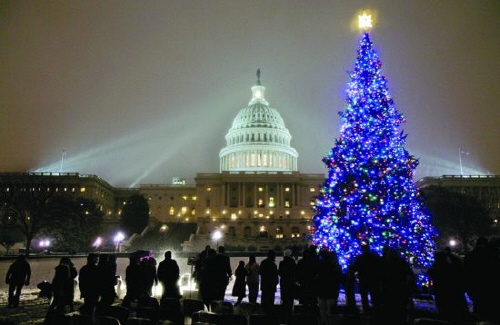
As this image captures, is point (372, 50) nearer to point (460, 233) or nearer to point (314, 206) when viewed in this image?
point (314, 206)

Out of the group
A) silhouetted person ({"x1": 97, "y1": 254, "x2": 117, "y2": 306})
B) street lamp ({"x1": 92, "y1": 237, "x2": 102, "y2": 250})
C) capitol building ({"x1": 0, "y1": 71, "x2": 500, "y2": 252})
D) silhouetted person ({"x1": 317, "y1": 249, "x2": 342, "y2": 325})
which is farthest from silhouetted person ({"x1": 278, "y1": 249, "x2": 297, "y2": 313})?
capitol building ({"x1": 0, "y1": 71, "x2": 500, "y2": 252})

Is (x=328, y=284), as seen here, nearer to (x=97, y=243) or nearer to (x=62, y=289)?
(x=62, y=289)

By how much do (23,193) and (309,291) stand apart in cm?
5729

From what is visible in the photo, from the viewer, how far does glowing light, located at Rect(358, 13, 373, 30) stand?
2208 cm

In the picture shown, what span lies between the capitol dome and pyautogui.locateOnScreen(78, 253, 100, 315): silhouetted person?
111 m

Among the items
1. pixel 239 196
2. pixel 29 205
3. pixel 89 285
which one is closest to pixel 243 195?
pixel 239 196

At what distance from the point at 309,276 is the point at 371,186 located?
8.00 meters

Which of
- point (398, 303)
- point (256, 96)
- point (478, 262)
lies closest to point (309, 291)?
point (398, 303)

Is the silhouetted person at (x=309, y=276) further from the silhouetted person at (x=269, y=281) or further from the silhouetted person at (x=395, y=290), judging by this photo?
the silhouetted person at (x=395, y=290)

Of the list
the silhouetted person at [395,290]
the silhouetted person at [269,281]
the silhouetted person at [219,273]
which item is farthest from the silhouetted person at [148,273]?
the silhouetted person at [395,290]

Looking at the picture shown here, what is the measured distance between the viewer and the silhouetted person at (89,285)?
11.4 meters

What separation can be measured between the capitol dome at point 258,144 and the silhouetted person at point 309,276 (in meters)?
109

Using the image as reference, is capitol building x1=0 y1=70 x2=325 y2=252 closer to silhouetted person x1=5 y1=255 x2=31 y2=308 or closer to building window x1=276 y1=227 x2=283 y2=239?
building window x1=276 y1=227 x2=283 y2=239

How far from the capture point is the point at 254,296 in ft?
50.6
